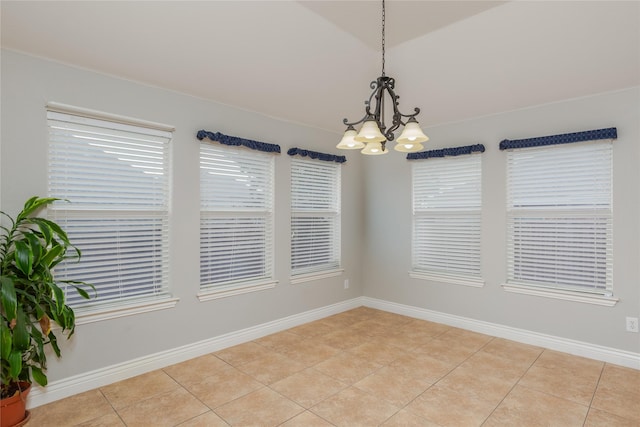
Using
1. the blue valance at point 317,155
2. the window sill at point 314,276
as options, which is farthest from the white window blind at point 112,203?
the window sill at point 314,276

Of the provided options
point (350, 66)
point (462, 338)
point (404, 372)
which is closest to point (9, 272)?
point (350, 66)

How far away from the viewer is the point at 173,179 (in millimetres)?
3111

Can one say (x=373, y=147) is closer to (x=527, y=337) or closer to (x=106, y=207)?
(x=106, y=207)

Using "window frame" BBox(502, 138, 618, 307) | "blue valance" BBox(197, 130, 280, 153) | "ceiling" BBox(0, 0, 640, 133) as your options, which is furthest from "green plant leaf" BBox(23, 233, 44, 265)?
"window frame" BBox(502, 138, 618, 307)

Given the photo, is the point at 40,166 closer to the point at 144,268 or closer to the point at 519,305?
the point at 144,268

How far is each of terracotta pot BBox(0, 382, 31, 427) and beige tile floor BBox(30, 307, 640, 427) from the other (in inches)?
4.0

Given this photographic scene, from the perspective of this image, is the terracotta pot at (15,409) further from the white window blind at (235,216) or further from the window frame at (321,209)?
the window frame at (321,209)

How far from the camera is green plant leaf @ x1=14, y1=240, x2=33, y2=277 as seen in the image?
2041 millimetres

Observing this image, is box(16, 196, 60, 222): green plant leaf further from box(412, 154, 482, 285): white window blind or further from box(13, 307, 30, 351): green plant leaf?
box(412, 154, 482, 285): white window blind

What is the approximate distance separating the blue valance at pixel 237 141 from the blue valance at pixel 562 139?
2.53m

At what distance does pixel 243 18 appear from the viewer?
81.0 inches

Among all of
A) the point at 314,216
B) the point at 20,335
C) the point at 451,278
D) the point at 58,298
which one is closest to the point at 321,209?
the point at 314,216

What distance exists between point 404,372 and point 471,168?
7.99ft

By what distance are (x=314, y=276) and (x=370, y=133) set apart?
9.16 ft
